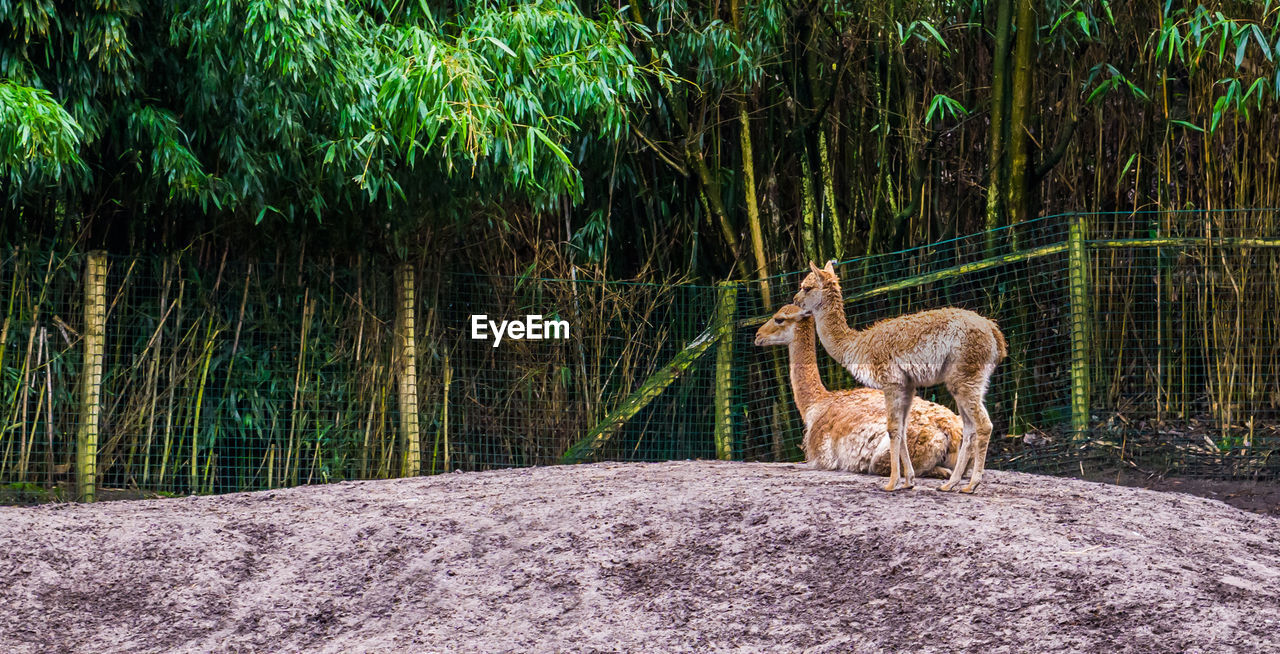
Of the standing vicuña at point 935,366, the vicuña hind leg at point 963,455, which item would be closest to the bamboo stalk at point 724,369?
the standing vicuña at point 935,366

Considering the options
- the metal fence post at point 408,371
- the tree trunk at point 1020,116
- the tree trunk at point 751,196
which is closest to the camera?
the metal fence post at point 408,371

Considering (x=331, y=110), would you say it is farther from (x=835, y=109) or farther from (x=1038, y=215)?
(x=1038, y=215)

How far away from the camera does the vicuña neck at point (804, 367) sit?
271 inches

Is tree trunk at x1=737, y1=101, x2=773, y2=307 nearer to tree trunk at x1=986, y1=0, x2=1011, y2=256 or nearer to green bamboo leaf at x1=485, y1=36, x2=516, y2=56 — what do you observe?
tree trunk at x1=986, y1=0, x2=1011, y2=256

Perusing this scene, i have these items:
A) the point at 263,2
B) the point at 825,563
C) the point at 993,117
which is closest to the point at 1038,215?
the point at 993,117

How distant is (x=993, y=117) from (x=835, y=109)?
115 centimetres

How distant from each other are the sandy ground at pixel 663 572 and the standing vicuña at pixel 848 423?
0.27 meters

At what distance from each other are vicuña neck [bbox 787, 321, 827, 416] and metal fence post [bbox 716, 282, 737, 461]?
1162mm

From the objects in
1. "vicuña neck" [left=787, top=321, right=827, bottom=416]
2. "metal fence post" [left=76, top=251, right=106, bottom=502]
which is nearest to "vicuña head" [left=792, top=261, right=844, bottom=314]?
"vicuña neck" [left=787, top=321, right=827, bottom=416]

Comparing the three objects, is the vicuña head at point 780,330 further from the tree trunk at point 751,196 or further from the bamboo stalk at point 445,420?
the bamboo stalk at point 445,420

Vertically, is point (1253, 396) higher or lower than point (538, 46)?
lower

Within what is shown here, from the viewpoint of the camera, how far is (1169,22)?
741cm

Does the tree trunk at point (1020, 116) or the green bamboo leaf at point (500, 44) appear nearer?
the green bamboo leaf at point (500, 44)

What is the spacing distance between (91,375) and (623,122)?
330cm
